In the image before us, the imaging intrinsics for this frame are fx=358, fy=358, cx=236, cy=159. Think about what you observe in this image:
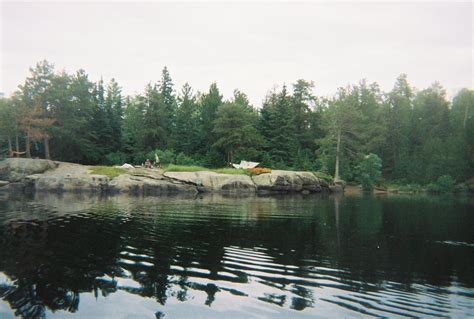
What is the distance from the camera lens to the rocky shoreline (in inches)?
1569

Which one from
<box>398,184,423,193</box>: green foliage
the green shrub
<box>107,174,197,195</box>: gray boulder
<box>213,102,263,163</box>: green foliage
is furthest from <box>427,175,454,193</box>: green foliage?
<box>107,174,197,195</box>: gray boulder

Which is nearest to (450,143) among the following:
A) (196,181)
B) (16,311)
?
(196,181)

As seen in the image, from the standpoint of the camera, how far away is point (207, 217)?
2075cm

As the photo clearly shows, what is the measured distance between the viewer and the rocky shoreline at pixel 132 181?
3984 cm

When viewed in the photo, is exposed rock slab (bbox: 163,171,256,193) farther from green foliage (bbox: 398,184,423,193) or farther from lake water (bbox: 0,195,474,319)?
green foliage (bbox: 398,184,423,193)

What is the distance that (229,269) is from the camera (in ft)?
33.7

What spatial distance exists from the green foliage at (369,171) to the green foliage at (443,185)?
28.8ft

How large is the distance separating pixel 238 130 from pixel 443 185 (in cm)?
3247

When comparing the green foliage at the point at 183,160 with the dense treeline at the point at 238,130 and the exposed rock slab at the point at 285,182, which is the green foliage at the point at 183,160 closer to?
the dense treeline at the point at 238,130

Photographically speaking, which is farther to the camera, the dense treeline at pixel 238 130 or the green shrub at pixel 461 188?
the green shrub at pixel 461 188

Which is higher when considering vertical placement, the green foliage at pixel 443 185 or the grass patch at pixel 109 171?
the grass patch at pixel 109 171

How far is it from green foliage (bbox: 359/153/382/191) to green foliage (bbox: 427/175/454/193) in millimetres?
8765

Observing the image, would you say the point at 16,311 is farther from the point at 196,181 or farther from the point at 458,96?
the point at 458,96

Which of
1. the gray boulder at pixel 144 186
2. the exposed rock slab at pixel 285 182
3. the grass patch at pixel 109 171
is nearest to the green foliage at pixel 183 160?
the gray boulder at pixel 144 186
